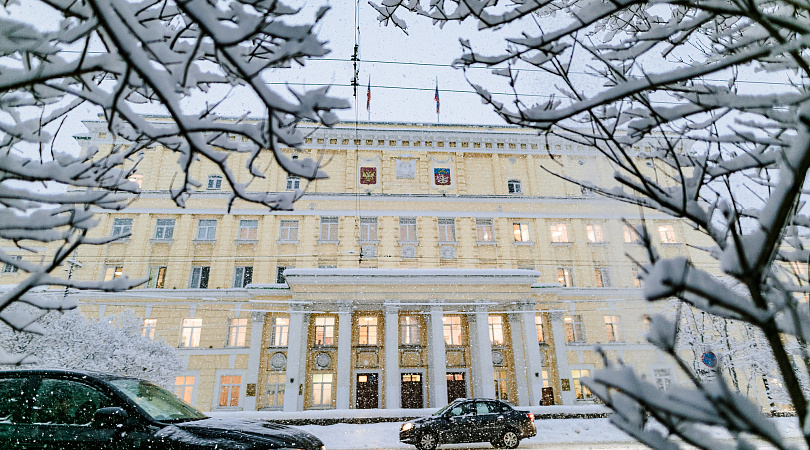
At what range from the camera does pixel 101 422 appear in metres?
4.13

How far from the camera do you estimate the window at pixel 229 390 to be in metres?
21.2

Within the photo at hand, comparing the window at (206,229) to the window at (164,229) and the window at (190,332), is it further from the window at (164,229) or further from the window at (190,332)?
the window at (190,332)

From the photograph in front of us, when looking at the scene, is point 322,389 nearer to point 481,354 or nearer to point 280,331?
point 280,331

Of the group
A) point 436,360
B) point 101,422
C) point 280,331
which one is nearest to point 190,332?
point 280,331

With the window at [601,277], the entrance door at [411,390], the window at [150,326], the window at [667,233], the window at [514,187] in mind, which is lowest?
the entrance door at [411,390]

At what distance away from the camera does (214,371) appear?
21500mm

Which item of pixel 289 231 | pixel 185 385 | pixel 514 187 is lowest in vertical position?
pixel 185 385

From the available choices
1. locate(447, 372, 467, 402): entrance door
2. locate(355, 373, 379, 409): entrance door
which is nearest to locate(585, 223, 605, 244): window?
locate(447, 372, 467, 402): entrance door

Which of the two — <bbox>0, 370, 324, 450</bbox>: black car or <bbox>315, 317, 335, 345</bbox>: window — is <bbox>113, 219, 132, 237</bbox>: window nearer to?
<bbox>315, 317, 335, 345</bbox>: window

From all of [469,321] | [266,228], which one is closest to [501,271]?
[469,321]

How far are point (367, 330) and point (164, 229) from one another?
549 inches

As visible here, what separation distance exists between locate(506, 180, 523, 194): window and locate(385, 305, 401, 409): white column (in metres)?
12.1

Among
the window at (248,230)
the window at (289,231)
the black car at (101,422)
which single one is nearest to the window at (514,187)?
the window at (289,231)

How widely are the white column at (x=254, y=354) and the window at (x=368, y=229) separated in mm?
7439
